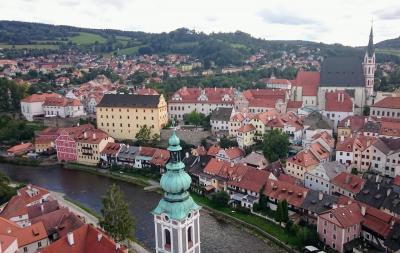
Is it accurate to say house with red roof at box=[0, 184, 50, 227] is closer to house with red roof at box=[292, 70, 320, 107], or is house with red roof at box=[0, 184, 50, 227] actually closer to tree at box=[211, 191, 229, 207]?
tree at box=[211, 191, 229, 207]

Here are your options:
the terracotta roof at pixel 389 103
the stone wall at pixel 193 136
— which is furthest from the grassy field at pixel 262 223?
the terracotta roof at pixel 389 103

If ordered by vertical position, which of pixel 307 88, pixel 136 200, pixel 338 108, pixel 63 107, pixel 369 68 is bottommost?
pixel 136 200

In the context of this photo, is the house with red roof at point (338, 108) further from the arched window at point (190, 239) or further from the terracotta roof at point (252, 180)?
the arched window at point (190, 239)

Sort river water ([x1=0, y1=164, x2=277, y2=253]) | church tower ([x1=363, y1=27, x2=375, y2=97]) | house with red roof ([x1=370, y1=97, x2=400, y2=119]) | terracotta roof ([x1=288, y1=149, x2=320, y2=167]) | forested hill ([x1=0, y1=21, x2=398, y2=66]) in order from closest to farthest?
1. river water ([x1=0, y1=164, x2=277, y2=253])
2. terracotta roof ([x1=288, y1=149, x2=320, y2=167])
3. house with red roof ([x1=370, y1=97, x2=400, y2=119])
4. church tower ([x1=363, y1=27, x2=375, y2=97])
5. forested hill ([x1=0, y1=21, x2=398, y2=66])

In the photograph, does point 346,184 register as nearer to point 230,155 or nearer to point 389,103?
point 230,155

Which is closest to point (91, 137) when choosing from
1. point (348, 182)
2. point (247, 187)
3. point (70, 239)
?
point (247, 187)

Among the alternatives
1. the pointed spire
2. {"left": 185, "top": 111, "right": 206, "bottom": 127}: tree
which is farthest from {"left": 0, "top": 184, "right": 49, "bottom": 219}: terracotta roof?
the pointed spire

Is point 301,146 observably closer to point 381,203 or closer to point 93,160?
point 381,203

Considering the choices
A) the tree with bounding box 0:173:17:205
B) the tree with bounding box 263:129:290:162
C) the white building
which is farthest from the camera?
the tree with bounding box 263:129:290:162
